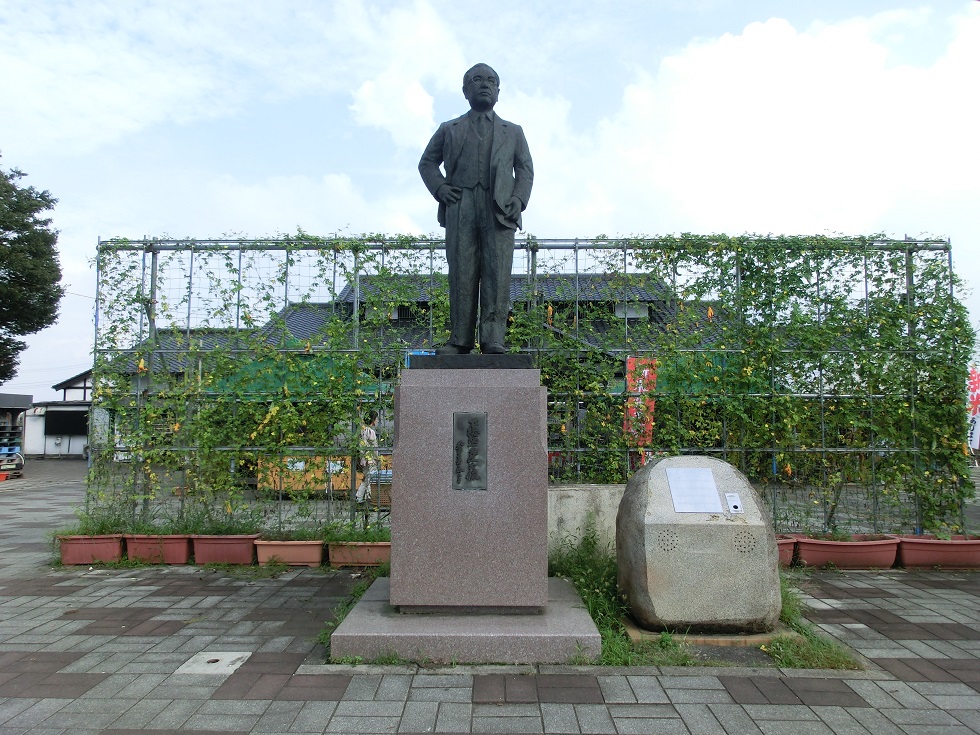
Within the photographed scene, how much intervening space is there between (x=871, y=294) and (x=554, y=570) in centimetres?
449

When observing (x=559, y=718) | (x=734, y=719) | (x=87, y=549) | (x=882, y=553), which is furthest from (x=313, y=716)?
(x=882, y=553)

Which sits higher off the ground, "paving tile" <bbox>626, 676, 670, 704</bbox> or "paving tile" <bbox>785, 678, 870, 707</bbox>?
"paving tile" <bbox>626, 676, 670, 704</bbox>

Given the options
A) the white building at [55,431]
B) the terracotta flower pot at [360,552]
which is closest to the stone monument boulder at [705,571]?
the terracotta flower pot at [360,552]

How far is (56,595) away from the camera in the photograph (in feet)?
17.3

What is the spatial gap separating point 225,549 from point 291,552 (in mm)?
659

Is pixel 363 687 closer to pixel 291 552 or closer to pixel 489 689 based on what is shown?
pixel 489 689

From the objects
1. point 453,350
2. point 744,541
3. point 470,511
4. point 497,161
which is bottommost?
point 744,541

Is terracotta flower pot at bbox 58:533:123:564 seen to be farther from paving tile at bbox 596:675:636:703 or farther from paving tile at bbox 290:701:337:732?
paving tile at bbox 596:675:636:703

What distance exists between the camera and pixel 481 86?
14.8ft

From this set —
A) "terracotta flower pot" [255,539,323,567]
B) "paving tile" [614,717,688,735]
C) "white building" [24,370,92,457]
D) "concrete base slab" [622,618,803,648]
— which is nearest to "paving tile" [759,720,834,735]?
"paving tile" [614,717,688,735]

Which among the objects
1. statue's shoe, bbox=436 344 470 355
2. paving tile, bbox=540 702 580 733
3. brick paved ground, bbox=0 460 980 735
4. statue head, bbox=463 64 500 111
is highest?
statue head, bbox=463 64 500 111

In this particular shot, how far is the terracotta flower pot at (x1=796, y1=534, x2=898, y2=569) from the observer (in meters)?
6.18

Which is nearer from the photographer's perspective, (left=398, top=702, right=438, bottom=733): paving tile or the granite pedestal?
(left=398, top=702, right=438, bottom=733): paving tile

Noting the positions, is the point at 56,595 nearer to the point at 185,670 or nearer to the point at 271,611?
the point at 271,611
